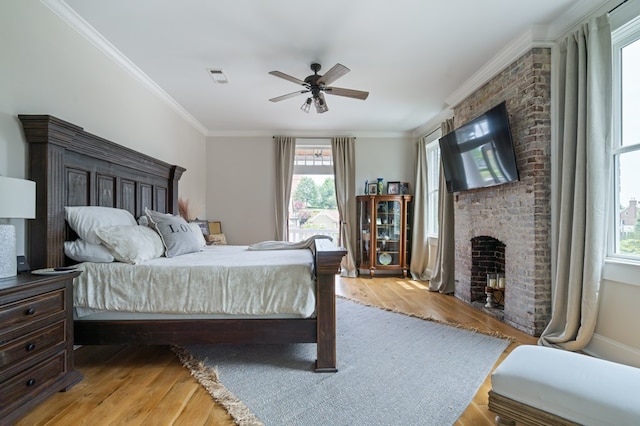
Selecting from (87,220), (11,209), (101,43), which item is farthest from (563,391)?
(101,43)

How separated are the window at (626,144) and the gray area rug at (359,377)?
46.8 inches

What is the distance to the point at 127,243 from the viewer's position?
7.38 feet

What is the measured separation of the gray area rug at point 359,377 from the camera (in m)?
1.68

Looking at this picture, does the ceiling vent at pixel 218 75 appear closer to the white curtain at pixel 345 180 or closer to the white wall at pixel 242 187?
the white wall at pixel 242 187

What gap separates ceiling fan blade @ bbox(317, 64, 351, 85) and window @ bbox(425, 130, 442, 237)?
2861mm

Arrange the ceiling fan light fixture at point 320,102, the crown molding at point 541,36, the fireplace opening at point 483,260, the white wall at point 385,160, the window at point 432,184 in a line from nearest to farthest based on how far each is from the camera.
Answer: the crown molding at point 541,36
the ceiling fan light fixture at point 320,102
the fireplace opening at point 483,260
the window at point 432,184
the white wall at point 385,160

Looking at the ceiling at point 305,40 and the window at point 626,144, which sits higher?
the ceiling at point 305,40

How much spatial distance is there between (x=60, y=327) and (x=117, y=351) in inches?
30.2

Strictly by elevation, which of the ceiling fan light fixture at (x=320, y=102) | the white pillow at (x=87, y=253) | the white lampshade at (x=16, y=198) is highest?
the ceiling fan light fixture at (x=320, y=102)

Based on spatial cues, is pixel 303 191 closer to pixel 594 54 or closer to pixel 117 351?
pixel 117 351

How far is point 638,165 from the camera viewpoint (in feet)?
7.20

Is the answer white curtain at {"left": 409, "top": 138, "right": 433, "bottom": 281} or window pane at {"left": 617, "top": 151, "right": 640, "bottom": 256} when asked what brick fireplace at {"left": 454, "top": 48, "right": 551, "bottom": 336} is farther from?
white curtain at {"left": 409, "top": 138, "right": 433, "bottom": 281}

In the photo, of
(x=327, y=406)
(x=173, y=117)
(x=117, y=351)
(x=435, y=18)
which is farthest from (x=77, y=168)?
(x=435, y=18)

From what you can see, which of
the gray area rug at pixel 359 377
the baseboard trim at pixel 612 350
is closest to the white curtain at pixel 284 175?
the gray area rug at pixel 359 377
